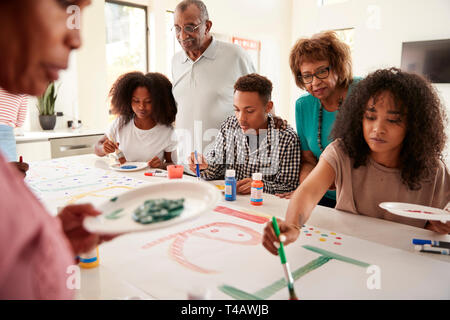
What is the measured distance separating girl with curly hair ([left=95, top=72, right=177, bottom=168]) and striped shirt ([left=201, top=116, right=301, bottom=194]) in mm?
568

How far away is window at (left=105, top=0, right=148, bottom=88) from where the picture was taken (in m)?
4.36

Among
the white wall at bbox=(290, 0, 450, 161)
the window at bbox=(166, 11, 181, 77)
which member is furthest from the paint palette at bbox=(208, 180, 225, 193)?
the white wall at bbox=(290, 0, 450, 161)

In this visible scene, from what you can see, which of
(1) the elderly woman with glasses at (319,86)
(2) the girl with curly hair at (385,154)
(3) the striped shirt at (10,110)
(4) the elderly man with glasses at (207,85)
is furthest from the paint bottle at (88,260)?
(3) the striped shirt at (10,110)

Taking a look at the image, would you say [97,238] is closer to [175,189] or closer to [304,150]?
[175,189]

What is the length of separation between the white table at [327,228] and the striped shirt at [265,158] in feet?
0.92

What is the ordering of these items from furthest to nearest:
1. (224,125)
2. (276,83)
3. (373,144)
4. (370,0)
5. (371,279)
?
(276,83) < (370,0) < (224,125) < (373,144) < (371,279)

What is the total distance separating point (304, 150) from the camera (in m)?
2.04

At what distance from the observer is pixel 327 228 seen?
1316 mm

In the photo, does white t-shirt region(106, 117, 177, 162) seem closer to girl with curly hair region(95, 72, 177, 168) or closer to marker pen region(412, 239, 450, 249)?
girl with curly hair region(95, 72, 177, 168)

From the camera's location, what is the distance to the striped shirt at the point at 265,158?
196 cm
